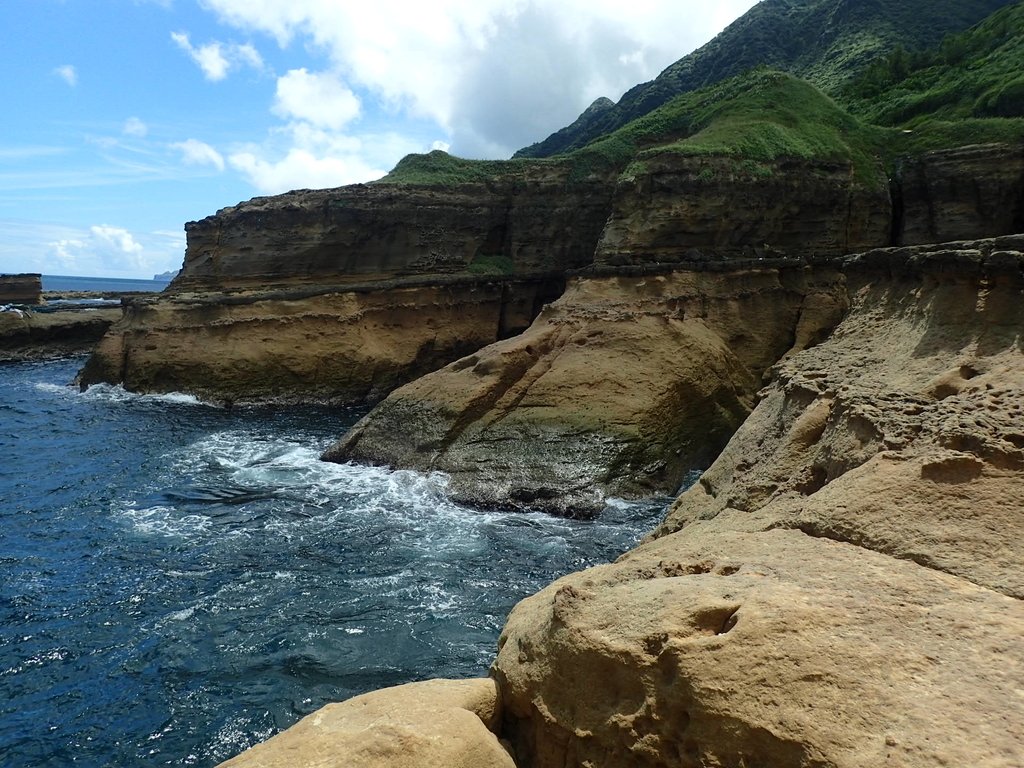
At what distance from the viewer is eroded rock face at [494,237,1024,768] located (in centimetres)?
387

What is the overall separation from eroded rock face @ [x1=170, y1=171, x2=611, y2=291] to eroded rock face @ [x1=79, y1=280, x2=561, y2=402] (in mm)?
3211

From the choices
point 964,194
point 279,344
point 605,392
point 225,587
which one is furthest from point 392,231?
point 225,587

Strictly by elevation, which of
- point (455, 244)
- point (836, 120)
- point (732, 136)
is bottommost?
point (455, 244)

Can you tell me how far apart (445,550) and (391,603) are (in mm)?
2146

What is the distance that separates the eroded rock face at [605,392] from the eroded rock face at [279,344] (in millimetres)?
9215

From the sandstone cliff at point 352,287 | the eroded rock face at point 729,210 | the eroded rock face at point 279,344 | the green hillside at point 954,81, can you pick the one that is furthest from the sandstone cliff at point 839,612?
the green hillside at point 954,81

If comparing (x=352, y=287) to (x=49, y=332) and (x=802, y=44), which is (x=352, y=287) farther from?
(x=802, y=44)

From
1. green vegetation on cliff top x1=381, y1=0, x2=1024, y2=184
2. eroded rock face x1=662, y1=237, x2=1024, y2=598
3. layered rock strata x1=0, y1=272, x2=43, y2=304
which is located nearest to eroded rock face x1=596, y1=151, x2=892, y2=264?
green vegetation on cliff top x1=381, y1=0, x2=1024, y2=184

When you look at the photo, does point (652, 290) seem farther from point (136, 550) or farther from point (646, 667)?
point (646, 667)

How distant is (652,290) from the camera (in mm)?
21234

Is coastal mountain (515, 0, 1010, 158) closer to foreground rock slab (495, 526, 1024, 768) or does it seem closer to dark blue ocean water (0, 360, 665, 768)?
dark blue ocean water (0, 360, 665, 768)

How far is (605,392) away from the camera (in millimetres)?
18016

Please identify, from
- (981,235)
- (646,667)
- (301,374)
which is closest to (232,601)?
(646,667)

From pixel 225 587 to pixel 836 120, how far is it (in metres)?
28.1
